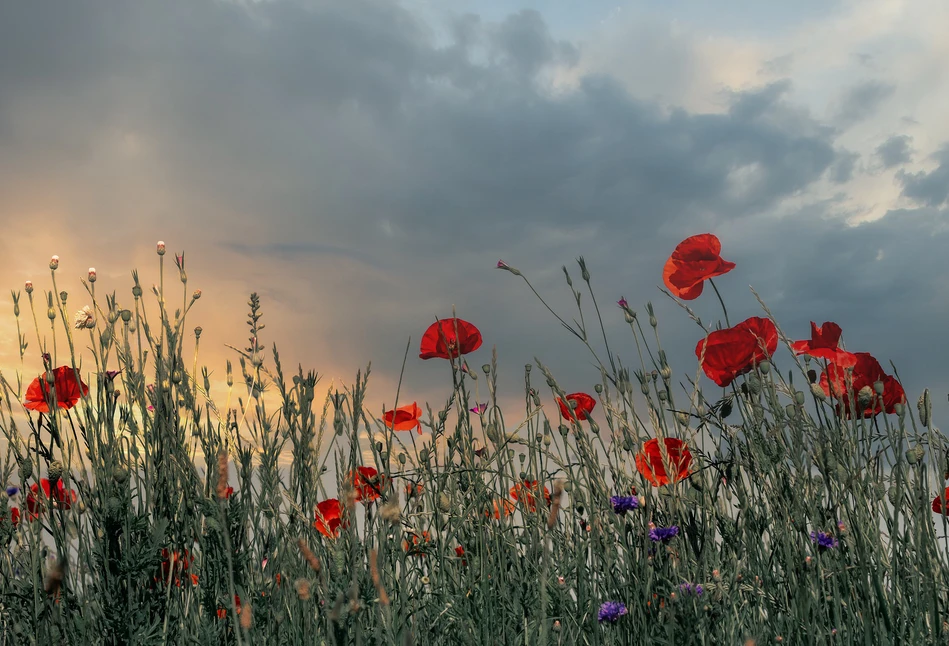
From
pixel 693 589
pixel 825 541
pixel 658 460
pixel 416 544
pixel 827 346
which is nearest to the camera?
pixel 693 589

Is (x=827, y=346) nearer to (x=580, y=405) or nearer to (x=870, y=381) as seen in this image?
Result: (x=870, y=381)

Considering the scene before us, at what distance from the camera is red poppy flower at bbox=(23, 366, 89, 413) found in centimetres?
243

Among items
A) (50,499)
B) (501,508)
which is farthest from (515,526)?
(50,499)

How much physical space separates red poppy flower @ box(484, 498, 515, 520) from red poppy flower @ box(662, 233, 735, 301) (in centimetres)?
93

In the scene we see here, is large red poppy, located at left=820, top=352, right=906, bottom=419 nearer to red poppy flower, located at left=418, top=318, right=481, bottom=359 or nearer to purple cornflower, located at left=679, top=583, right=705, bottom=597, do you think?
purple cornflower, located at left=679, top=583, right=705, bottom=597

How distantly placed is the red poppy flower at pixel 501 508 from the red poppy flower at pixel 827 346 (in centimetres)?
91

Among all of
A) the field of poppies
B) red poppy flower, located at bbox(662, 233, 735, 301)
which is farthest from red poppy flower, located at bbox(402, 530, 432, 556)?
red poppy flower, located at bbox(662, 233, 735, 301)

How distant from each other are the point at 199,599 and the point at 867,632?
1.63 meters

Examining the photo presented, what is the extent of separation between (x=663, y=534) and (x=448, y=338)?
1.08 m

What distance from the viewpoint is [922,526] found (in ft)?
5.16

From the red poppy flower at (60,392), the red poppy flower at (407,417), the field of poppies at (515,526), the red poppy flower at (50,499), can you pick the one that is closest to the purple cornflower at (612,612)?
the field of poppies at (515,526)

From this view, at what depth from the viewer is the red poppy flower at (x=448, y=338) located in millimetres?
2482

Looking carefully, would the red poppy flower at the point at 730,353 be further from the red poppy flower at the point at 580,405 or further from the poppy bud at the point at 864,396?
the red poppy flower at the point at 580,405

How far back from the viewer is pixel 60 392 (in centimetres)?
246
